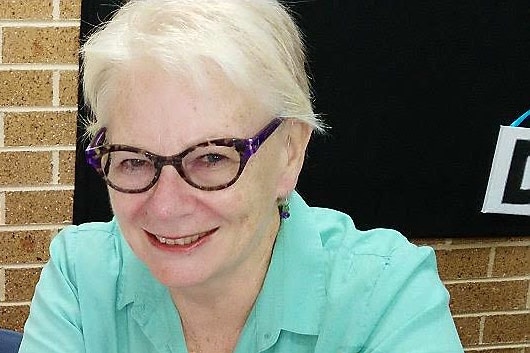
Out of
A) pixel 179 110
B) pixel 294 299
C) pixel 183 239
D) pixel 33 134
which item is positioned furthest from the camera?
pixel 33 134

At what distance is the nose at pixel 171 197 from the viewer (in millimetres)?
1128

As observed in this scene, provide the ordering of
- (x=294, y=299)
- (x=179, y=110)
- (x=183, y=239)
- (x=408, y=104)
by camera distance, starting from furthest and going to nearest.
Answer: (x=408, y=104) → (x=294, y=299) → (x=183, y=239) → (x=179, y=110)

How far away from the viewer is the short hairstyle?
3.67ft

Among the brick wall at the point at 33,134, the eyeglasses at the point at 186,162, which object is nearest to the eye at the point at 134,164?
the eyeglasses at the point at 186,162

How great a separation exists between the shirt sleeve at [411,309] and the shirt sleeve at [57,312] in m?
0.49

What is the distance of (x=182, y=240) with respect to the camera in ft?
3.96

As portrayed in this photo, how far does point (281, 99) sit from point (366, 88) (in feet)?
4.07

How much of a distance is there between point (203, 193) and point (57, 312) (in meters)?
0.43

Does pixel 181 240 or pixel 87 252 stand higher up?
pixel 181 240

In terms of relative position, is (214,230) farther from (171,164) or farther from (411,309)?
(411,309)

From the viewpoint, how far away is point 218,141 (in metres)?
1.11

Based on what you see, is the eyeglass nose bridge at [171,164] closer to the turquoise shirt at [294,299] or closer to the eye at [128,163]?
the eye at [128,163]

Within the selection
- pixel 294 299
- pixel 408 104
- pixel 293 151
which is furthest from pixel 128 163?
pixel 408 104

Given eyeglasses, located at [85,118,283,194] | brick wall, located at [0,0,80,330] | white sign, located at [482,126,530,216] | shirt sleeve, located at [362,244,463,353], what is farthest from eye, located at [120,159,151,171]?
white sign, located at [482,126,530,216]
